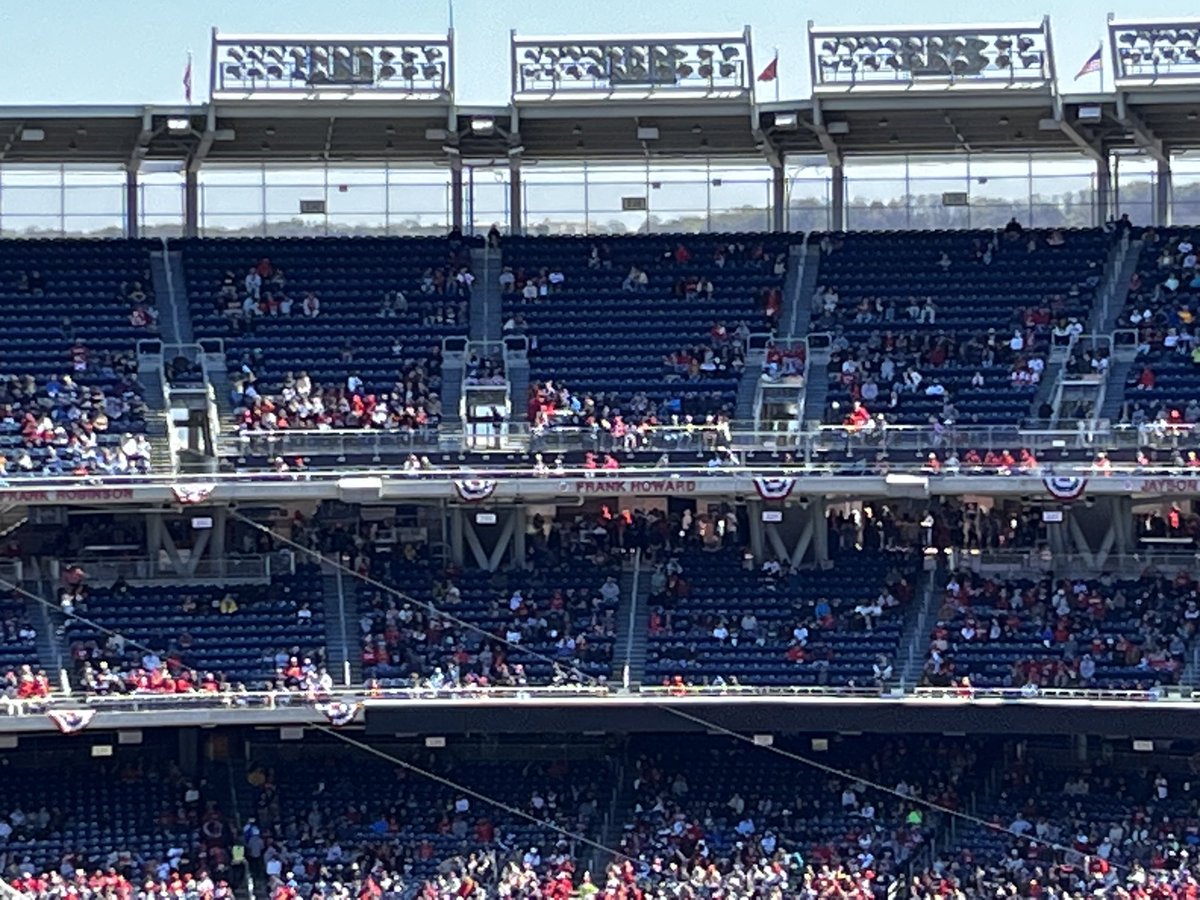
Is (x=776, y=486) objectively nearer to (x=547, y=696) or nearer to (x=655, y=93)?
(x=547, y=696)

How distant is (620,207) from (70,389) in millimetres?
12744

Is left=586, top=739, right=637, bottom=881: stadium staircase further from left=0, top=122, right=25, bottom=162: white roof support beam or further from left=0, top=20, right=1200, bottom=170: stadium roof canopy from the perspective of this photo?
left=0, top=122, right=25, bottom=162: white roof support beam

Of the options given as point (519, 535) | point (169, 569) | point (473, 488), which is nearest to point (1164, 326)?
point (519, 535)

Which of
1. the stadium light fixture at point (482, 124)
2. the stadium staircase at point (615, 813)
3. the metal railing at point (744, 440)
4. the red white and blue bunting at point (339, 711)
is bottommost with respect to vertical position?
the stadium staircase at point (615, 813)

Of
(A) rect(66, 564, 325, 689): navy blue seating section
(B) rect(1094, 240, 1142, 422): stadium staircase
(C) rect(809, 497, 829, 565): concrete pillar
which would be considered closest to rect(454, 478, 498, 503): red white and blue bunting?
(A) rect(66, 564, 325, 689): navy blue seating section

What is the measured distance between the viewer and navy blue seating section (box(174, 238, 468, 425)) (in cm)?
5050

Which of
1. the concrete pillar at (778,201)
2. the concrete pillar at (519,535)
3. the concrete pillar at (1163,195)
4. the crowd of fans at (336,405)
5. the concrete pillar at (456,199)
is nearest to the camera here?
the concrete pillar at (519,535)

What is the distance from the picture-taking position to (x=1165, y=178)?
2119 inches

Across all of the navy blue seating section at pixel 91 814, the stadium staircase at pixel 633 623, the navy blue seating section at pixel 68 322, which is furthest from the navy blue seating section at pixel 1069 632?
the navy blue seating section at pixel 68 322

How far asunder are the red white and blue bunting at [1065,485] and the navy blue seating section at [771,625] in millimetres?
3435

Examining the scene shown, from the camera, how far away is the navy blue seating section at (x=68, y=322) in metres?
49.0

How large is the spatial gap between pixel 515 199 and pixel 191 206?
688 cm

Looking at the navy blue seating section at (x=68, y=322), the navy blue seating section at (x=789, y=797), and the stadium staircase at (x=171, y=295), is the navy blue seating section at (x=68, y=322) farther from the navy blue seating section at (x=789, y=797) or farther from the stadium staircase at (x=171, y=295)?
the navy blue seating section at (x=789, y=797)

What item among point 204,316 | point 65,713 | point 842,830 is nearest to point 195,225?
point 204,316
